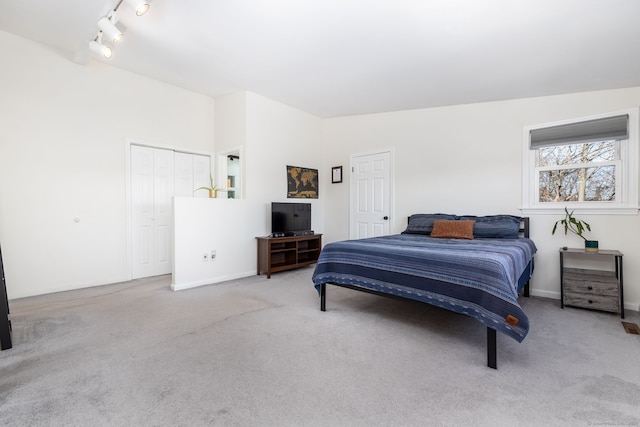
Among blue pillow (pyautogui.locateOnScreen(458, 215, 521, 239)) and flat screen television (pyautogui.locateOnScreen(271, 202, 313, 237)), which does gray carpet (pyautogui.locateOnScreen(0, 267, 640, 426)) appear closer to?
blue pillow (pyautogui.locateOnScreen(458, 215, 521, 239))

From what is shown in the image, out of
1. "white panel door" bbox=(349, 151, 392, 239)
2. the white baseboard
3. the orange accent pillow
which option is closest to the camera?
the orange accent pillow

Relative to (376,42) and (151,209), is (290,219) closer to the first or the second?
(151,209)

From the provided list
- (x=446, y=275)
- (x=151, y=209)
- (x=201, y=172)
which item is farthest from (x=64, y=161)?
(x=446, y=275)

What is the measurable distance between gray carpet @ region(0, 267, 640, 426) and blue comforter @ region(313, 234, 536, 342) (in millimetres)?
343

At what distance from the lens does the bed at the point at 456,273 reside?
75.7 inches

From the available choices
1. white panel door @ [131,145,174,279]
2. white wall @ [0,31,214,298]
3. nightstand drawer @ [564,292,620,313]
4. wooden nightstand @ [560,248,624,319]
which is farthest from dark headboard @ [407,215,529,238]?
white wall @ [0,31,214,298]

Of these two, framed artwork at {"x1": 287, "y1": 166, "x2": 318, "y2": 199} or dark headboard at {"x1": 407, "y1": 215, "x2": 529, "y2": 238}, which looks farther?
framed artwork at {"x1": 287, "y1": 166, "x2": 318, "y2": 199}

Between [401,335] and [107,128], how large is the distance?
450 centimetres

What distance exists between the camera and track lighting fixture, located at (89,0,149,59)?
2352 mm

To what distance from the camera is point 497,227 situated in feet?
11.5

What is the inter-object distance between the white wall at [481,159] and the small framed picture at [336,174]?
0.17 metres

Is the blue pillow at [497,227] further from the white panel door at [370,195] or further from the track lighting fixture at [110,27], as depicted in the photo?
the track lighting fixture at [110,27]

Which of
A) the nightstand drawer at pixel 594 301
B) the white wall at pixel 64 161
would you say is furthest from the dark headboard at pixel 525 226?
the white wall at pixel 64 161

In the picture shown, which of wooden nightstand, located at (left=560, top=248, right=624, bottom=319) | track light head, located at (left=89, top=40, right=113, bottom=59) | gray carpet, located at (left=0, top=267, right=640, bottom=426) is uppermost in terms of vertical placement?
track light head, located at (left=89, top=40, right=113, bottom=59)
